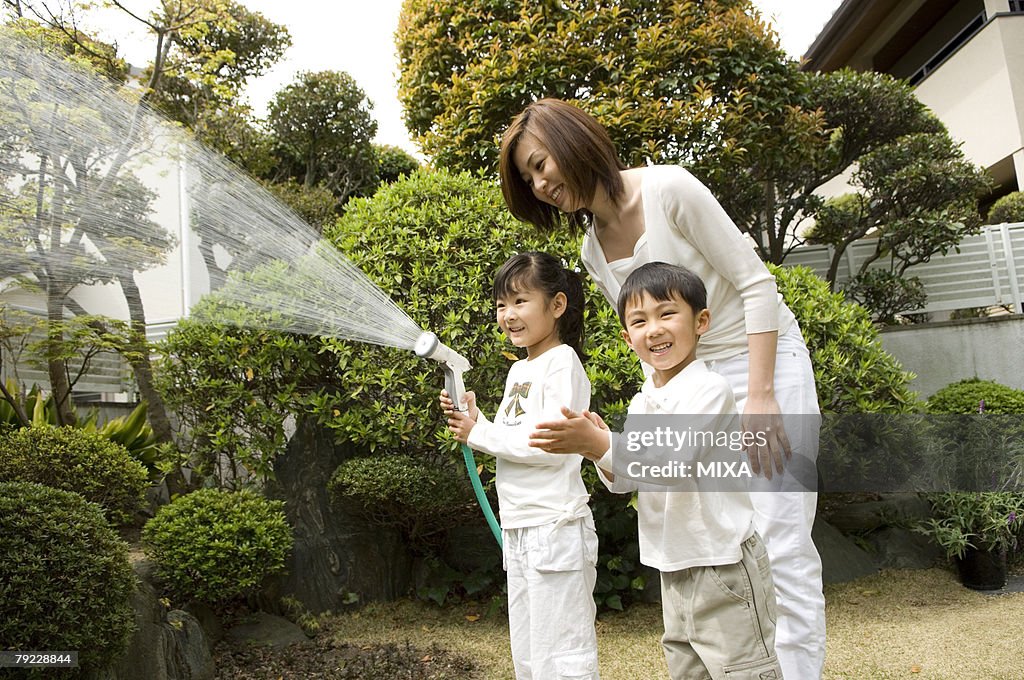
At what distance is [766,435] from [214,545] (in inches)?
114

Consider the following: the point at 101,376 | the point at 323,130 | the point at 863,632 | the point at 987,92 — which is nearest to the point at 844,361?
the point at 863,632

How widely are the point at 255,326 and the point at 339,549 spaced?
1.39m

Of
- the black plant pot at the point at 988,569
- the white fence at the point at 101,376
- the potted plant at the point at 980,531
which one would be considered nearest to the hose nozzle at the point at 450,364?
the potted plant at the point at 980,531

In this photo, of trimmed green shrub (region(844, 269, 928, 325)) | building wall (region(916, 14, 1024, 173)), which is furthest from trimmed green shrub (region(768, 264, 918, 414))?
building wall (region(916, 14, 1024, 173))

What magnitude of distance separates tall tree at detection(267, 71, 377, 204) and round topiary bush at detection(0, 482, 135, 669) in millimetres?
6882

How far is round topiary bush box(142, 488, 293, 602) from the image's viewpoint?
12.1 feet

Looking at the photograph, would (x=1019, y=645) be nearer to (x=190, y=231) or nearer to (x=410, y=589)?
(x=410, y=589)

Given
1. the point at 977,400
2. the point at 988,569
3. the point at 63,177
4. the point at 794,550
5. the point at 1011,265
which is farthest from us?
the point at 1011,265

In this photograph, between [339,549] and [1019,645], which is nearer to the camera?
[1019,645]

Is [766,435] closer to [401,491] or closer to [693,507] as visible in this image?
[693,507]

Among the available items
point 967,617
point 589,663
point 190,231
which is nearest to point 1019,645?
point 967,617

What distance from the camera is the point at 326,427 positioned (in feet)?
15.3

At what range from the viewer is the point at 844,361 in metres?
4.38

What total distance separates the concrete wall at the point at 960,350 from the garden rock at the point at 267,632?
6.16 m
